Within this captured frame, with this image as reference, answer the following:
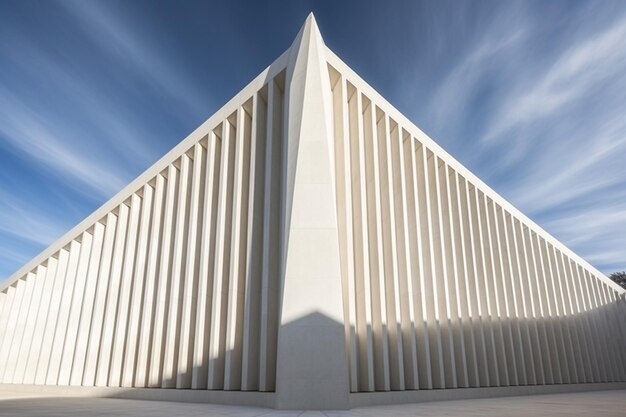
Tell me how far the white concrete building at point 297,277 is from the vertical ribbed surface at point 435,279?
0.07 m

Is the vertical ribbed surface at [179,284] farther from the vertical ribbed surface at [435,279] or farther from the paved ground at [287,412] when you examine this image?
the paved ground at [287,412]

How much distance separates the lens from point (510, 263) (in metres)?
18.8

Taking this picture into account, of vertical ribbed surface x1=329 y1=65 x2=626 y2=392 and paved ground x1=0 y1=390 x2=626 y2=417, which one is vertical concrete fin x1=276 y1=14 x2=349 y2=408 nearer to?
paved ground x1=0 y1=390 x2=626 y2=417

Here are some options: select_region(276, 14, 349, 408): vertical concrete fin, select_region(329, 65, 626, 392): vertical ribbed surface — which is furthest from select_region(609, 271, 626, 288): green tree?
select_region(276, 14, 349, 408): vertical concrete fin

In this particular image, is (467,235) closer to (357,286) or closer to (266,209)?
(357,286)

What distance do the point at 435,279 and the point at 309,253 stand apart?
6783 mm

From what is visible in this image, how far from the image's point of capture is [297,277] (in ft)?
32.5

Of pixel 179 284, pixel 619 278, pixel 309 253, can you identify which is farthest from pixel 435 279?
pixel 619 278

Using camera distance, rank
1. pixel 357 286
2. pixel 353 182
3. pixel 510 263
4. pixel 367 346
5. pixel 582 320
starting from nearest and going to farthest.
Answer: pixel 367 346, pixel 357 286, pixel 353 182, pixel 510 263, pixel 582 320

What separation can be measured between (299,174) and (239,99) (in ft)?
16.1

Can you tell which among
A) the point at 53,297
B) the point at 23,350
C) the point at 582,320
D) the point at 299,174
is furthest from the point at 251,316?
the point at 582,320

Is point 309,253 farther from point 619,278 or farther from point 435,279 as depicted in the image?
point 619,278

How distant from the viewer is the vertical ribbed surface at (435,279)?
1244 centimetres

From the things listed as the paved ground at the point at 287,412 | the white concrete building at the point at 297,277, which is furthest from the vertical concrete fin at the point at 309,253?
the paved ground at the point at 287,412
